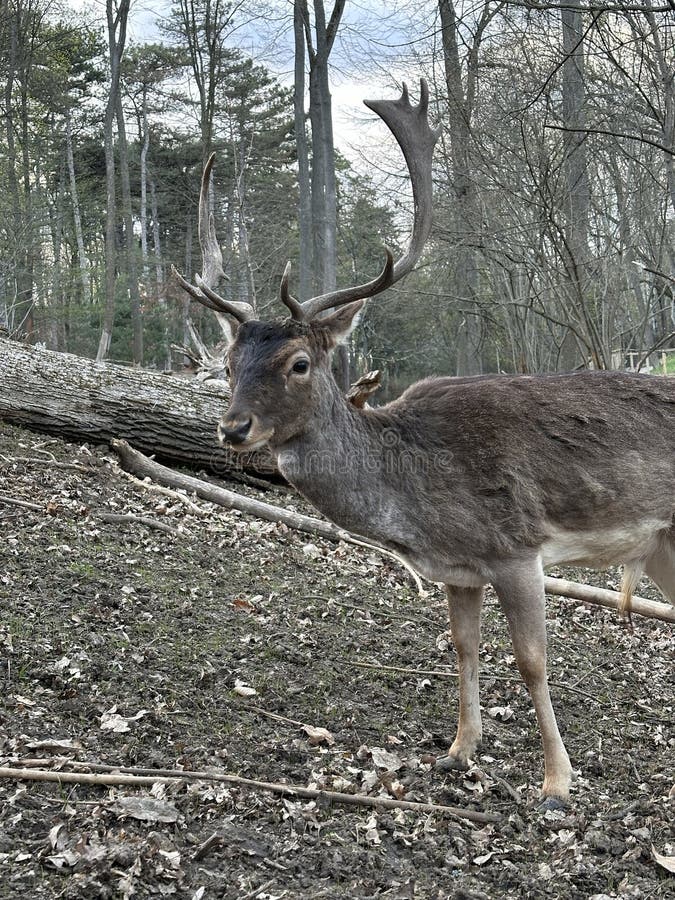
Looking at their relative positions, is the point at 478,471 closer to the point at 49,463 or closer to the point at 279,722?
the point at 279,722

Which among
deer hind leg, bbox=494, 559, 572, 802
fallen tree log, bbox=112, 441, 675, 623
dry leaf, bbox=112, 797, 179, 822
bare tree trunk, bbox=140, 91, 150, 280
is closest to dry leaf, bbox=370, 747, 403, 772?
deer hind leg, bbox=494, 559, 572, 802

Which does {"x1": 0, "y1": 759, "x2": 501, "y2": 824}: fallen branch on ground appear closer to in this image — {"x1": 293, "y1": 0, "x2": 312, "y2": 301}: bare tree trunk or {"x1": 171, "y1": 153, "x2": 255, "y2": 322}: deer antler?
{"x1": 171, "y1": 153, "x2": 255, "y2": 322}: deer antler

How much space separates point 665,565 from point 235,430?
108 inches

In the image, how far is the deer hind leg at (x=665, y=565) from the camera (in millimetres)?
5168

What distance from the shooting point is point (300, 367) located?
460 cm

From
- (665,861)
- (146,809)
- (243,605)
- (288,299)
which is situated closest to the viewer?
(146,809)

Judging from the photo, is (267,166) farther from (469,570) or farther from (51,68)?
(469,570)

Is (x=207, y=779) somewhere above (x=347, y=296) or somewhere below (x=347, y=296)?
below

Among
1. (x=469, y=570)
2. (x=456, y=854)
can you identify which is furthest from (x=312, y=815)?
(x=469, y=570)

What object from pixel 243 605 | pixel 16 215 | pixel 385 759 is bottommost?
pixel 385 759

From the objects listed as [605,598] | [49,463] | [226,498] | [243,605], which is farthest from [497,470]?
[49,463]

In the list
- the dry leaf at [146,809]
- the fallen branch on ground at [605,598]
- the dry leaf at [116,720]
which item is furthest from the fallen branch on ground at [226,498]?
the dry leaf at [146,809]

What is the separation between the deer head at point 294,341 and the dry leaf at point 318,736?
1597 mm

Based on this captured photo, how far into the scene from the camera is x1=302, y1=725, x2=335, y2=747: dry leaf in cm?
480
